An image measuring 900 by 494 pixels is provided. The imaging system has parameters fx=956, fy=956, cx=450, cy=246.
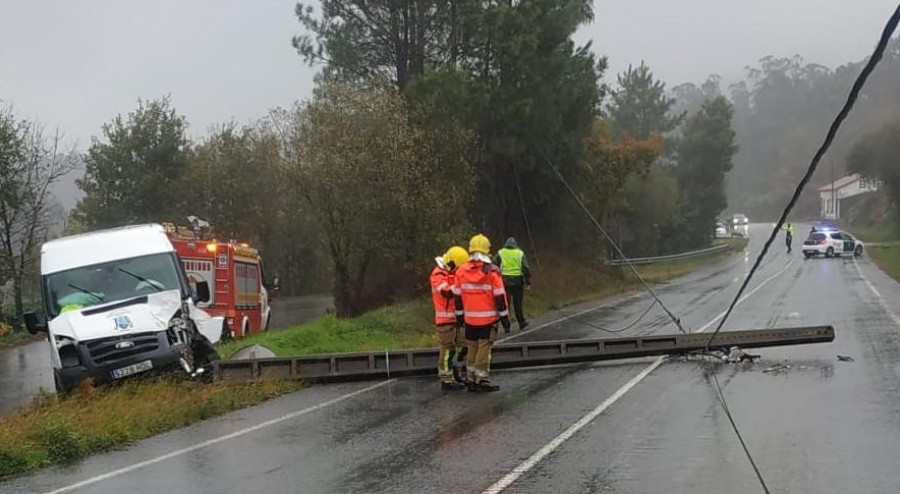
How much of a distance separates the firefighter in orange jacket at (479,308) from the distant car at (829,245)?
44.0m

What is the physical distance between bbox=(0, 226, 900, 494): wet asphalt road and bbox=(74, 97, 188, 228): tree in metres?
34.3

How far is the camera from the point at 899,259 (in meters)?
46.7

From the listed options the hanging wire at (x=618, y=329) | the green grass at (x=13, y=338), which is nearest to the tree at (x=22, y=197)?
the green grass at (x=13, y=338)

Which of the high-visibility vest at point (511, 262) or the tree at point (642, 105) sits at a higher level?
the tree at point (642, 105)

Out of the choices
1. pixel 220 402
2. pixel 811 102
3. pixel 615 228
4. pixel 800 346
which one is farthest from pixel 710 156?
pixel 220 402

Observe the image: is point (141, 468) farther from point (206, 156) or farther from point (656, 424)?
point (206, 156)

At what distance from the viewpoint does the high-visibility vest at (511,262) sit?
19.5 m

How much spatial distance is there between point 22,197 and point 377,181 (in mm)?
17926

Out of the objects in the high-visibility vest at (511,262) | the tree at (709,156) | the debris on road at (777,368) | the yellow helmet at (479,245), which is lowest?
the debris on road at (777,368)

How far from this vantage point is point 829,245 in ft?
171

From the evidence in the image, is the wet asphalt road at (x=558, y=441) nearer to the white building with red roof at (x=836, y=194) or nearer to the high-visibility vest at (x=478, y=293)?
the high-visibility vest at (x=478, y=293)

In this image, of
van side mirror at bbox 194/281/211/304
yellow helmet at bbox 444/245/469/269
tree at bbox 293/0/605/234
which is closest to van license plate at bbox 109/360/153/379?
van side mirror at bbox 194/281/211/304

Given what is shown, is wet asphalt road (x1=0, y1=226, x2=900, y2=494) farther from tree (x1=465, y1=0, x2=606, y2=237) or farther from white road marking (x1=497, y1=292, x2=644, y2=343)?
tree (x1=465, y1=0, x2=606, y2=237)

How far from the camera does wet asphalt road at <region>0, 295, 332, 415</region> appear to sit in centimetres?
1645
